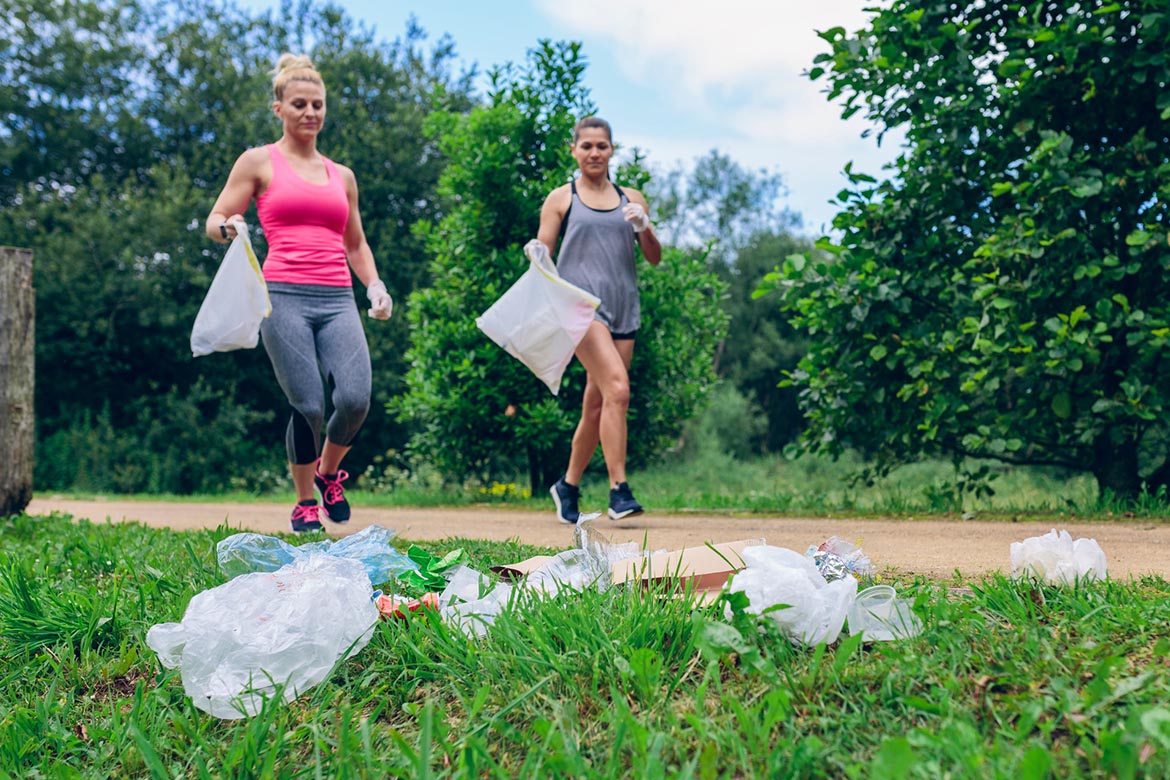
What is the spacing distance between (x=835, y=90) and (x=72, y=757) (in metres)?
5.35

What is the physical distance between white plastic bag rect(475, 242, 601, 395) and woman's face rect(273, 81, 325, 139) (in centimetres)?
134

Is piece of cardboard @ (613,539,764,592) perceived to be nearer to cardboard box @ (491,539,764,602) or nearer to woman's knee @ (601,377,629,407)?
cardboard box @ (491,539,764,602)

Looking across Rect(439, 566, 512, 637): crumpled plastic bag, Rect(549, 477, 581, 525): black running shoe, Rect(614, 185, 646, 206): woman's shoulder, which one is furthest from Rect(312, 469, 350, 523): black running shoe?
Rect(614, 185, 646, 206): woman's shoulder

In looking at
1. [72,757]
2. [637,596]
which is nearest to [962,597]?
[637,596]

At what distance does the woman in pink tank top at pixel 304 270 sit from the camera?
189 inches

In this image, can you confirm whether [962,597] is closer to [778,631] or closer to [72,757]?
[778,631]

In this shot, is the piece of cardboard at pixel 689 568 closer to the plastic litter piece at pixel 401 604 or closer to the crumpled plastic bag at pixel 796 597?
the crumpled plastic bag at pixel 796 597

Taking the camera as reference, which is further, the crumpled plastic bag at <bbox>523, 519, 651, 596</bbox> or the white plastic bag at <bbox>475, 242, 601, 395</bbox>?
the white plastic bag at <bbox>475, 242, 601, 395</bbox>

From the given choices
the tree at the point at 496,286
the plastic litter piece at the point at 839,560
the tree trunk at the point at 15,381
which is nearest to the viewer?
the plastic litter piece at the point at 839,560

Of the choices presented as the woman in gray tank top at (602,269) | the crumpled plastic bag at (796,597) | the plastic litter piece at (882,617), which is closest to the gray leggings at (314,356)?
the woman in gray tank top at (602,269)

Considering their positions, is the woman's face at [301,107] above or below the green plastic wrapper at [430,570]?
above

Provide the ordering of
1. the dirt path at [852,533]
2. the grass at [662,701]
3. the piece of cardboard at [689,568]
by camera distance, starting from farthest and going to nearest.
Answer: the dirt path at [852,533] → the piece of cardboard at [689,568] → the grass at [662,701]

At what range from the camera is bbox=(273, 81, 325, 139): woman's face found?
483 cm

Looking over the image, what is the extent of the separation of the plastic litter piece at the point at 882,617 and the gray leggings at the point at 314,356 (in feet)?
10.5
